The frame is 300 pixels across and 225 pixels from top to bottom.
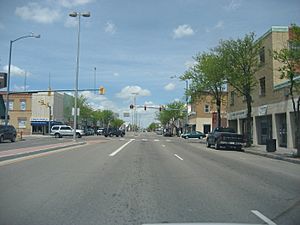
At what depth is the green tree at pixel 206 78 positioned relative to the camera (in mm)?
38000

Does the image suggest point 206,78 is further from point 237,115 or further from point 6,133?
point 6,133

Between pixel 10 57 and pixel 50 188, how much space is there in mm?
33855

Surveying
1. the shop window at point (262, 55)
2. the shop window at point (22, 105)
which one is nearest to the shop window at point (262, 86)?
the shop window at point (262, 55)

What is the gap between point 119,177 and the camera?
12383mm

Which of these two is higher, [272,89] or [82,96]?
[82,96]

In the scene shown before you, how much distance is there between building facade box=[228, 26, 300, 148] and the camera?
104 feet

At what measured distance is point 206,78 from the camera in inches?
1630

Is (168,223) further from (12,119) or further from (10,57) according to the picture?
(12,119)

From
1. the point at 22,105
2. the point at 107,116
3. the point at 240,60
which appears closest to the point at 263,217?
the point at 240,60

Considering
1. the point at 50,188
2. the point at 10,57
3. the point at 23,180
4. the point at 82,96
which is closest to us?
the point at 50,188

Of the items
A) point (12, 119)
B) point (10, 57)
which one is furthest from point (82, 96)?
point (10, 57)

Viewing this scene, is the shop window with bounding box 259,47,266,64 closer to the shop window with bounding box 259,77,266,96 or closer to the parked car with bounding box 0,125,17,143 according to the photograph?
the shop window with bounding box 259,77,266,96

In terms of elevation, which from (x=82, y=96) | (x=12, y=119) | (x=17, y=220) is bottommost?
(x=17, y=220)

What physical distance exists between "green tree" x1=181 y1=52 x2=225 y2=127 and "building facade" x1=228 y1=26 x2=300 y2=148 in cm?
405
